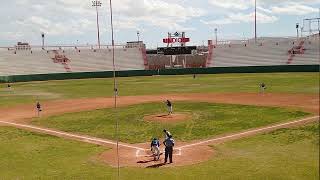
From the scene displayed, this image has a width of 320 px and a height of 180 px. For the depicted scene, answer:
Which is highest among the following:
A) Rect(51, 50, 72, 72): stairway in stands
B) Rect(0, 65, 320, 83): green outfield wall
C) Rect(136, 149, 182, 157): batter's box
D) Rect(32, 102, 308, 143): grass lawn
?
Rect(51, 50, 72, 72): stairway in stands

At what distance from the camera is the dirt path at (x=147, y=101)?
2305 cm

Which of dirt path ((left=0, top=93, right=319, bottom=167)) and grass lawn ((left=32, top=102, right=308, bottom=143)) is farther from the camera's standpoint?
grass lawn ((left=32, top=102, right=308, bottom=143))

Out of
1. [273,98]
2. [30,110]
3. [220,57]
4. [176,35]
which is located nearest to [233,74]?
[220,57]

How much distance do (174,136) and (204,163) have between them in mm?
7297

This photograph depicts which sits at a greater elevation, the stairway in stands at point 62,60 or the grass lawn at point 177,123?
the stairway in stands at point 62,60

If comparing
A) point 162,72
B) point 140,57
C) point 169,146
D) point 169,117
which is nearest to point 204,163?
point 169,146

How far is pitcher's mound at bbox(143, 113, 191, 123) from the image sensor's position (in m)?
34.5

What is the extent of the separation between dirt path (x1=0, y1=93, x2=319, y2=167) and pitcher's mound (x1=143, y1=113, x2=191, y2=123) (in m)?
7.40

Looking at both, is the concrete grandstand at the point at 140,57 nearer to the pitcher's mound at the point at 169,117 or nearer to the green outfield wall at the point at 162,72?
the green outfield wall at the point at 162,72

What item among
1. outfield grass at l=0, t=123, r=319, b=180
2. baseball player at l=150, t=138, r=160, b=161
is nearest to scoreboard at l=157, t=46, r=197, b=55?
outfield grass at l=0, t=123, r=319, b=180

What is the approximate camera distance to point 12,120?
3775 cm

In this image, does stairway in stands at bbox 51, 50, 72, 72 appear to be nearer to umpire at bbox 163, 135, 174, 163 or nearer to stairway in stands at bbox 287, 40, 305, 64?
stairway in stands at bbox 287, 40, 305, 64

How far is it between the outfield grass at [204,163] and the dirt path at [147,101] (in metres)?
1.01

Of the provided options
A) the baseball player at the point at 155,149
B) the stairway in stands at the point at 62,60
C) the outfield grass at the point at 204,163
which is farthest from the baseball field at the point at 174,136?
the stairway in stands at the point at 62,60
